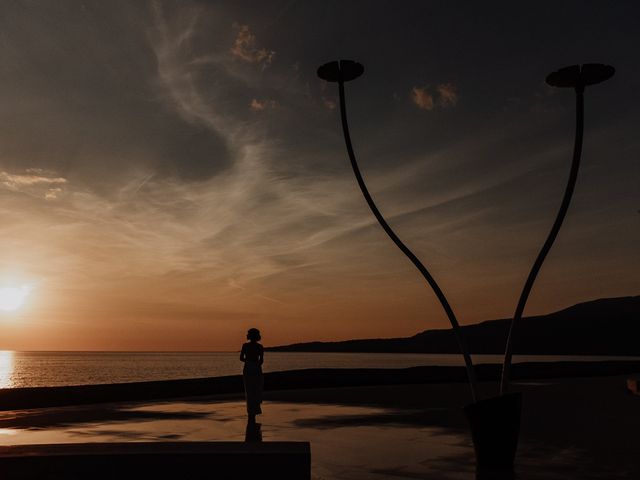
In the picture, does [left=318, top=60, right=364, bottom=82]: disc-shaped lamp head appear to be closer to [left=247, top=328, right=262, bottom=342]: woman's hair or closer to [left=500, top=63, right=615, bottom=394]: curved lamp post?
[left=500, top=63, right=615, bottom=394]: curved lamp post

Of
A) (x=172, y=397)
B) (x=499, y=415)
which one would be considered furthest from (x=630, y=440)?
(x=172, y=397)

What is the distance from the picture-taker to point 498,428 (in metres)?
8.32

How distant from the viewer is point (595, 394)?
70.9 feet

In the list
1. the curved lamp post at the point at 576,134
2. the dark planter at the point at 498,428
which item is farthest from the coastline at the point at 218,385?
the curved lamp post at the point at 576,134

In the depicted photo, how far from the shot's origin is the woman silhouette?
1384cm

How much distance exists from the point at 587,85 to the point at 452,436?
611cm

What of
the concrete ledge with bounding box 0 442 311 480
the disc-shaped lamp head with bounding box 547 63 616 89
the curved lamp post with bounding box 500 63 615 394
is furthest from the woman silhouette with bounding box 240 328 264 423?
the disc-shaped lamp head with bounding box 547 63 616 89

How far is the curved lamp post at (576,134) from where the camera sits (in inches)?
350

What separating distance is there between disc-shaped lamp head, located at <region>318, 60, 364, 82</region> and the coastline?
38.1ft

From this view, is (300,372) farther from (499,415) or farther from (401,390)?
(499,415)

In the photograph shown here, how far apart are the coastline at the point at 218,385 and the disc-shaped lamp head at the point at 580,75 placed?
14.0 metres

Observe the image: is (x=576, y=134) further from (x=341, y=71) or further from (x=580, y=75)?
(x=341, y=71)

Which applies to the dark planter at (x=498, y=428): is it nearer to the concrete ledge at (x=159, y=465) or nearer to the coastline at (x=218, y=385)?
the concrete ledge at (x=159, y=465)

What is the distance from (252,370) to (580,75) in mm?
8375
